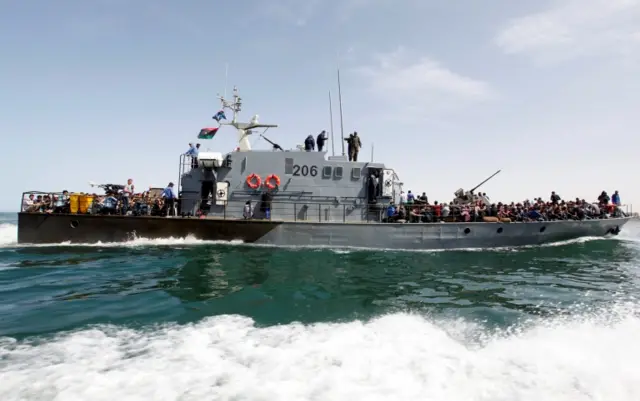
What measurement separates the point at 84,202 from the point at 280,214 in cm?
733

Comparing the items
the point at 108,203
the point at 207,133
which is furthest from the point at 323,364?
the point at 207,133

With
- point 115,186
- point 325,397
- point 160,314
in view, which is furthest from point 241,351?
point 115,186

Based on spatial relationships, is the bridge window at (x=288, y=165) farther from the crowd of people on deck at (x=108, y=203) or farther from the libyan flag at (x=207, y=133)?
the crowd of people on deck at (x=108, y=203)

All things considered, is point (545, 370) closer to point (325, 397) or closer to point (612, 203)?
point (325, 397)

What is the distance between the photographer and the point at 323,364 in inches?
170

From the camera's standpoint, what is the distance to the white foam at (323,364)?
3.70m

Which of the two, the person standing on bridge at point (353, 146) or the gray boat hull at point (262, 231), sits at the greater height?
the person standing on bridge at point (353, 146)

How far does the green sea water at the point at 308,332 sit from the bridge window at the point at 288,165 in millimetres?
5250

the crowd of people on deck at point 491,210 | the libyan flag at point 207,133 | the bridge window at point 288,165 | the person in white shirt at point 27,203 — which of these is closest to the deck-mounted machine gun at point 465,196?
the crowd of people on deck at point 491,210

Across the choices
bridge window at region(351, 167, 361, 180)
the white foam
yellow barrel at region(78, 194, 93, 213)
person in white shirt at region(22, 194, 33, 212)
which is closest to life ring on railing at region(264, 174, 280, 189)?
bridge window at region(351, 167, 361, 180)

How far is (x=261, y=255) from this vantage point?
11828 millimetres

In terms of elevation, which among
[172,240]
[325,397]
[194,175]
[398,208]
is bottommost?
[325,397]

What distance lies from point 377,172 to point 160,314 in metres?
11.0

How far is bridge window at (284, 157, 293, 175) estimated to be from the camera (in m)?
14.6
